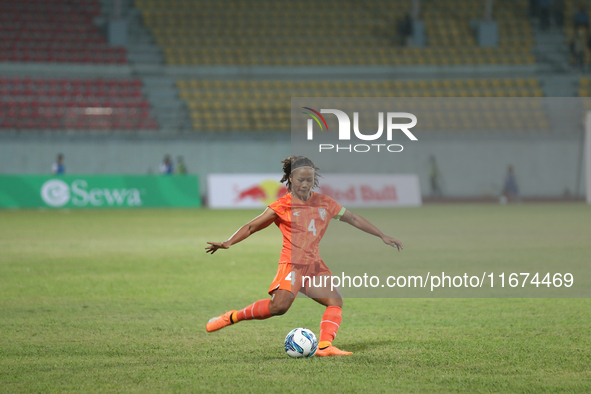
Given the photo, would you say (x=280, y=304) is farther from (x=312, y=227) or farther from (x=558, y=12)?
(x=558, y=12)

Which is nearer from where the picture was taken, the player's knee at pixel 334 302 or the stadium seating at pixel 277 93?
→ the player's knee at pixel 334 302

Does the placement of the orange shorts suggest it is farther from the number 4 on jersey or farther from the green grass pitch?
the green grass pitch

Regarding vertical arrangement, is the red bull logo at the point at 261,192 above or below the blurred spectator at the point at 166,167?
below

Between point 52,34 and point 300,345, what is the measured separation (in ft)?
109

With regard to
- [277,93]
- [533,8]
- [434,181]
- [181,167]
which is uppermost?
[533,8]

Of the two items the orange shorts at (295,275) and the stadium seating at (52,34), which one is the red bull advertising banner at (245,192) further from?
the orange shorts at (295,275)

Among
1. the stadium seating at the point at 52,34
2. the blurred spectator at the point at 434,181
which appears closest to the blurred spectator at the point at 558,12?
the blurred spectator at the point at 434,181

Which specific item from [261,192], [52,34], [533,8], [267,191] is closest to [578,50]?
[533,8]

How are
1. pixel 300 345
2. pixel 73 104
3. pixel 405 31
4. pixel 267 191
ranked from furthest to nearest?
pixel 405 31, pixel 73 104, pixel 267 191, pixel 300 345

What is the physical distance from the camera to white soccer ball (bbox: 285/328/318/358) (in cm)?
587

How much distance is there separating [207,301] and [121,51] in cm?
2957

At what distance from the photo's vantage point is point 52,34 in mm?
35656

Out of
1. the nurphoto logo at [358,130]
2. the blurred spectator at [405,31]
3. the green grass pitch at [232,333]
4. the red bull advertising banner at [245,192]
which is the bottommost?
the red bull advertising banner at [245,192]

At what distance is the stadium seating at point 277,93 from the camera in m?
34.3
